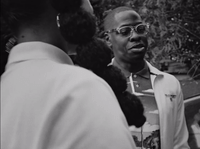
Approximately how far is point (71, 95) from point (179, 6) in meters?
3.69

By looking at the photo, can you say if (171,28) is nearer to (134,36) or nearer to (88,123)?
(134,36)

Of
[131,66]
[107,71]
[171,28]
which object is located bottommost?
[171,28]

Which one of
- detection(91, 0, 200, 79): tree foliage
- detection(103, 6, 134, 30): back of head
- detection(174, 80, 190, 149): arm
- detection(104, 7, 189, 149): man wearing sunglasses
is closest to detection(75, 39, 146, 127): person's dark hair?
detection(104, 7, 189, 149): man wearing sunglasses

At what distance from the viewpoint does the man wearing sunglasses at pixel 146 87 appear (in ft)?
7.87

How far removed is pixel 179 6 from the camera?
14.4ft

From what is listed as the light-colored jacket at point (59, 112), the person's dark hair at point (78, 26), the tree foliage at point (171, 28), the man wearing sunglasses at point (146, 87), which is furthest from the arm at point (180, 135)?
the tree foliage at point (171, 28)

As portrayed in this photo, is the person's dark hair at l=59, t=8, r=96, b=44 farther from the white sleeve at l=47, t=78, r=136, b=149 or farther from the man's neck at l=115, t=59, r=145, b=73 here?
the man's neck at l=115, t=59, r=145, b=73

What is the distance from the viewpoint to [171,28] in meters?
4.41

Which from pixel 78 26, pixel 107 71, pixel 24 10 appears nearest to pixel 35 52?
pixel 24 10

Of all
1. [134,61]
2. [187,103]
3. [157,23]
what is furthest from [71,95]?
[157,23]

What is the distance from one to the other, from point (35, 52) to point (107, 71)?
0.39 m

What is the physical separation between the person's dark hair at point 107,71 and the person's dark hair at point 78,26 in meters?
0.03

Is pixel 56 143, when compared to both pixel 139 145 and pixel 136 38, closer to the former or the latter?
pixel 139 145

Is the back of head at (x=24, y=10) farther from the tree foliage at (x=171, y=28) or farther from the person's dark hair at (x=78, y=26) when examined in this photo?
the tree foliage at (x=171, y=28)
